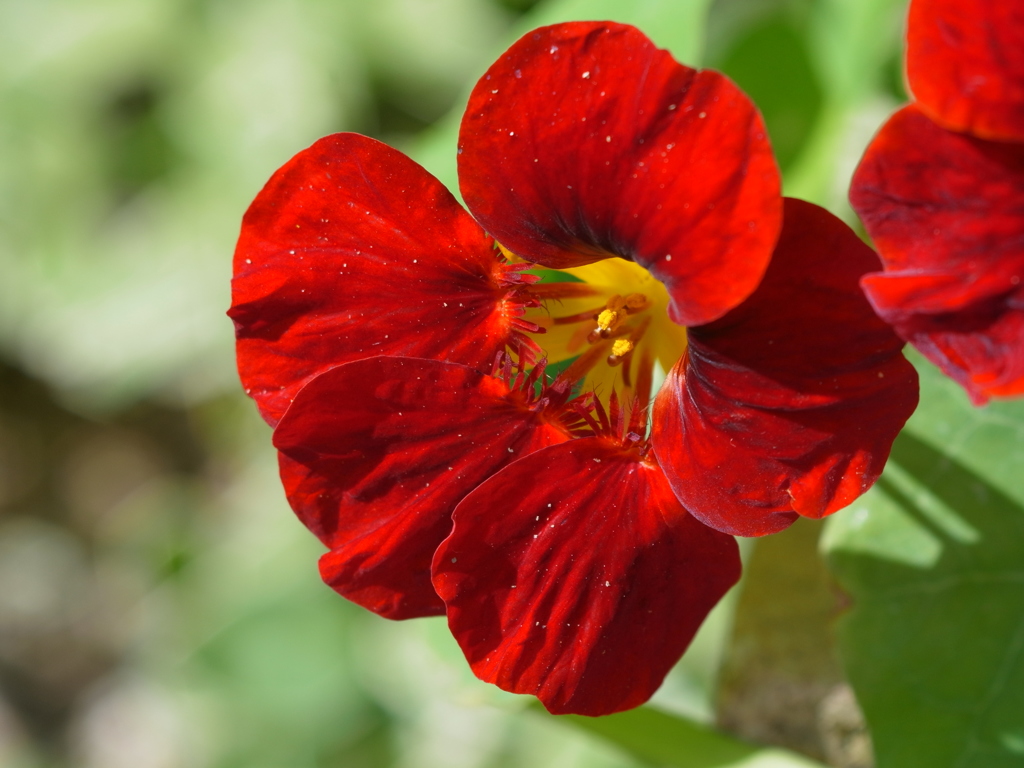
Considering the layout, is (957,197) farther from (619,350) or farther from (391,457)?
(391,457)

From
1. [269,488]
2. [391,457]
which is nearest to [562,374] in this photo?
[391,457]

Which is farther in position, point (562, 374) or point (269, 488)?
point (269, 488)

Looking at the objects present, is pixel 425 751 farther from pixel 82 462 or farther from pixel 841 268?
pixel 841 268

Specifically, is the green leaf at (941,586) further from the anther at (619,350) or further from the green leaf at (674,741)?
the anther at (619,350)

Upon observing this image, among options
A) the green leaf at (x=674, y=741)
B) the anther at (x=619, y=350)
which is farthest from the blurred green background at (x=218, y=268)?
the anther at (x=619, y=350)

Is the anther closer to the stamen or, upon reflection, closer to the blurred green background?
the stamen
